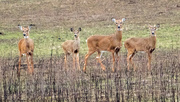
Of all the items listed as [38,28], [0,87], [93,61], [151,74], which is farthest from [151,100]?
[38,28]

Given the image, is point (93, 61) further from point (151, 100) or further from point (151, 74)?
point (151, 100)

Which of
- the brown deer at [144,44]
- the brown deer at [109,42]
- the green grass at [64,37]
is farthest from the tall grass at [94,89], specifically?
the green grass at [64,37]

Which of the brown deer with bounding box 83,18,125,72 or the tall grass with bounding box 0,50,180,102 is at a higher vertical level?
the brown deer with bounding box 83,18,125,72

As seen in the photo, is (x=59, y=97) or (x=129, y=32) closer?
(x=59, y=97)

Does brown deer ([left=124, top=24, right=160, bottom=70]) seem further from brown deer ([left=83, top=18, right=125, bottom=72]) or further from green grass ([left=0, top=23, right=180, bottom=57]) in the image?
green grass ([left=0, top=23, right=180, bottom=57])

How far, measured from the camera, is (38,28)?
31203 mm

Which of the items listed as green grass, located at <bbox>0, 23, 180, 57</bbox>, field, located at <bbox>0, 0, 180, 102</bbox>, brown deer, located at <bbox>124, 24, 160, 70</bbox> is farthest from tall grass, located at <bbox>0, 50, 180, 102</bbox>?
green grass, located at <bbox>0, 23, 180, 57</bbox>

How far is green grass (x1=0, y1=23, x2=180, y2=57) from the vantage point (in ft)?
74.2

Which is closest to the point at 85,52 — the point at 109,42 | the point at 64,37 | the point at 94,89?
the point at 109,42

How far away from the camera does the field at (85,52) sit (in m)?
11.9

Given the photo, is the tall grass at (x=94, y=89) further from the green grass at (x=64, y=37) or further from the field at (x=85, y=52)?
the green grass at (x=64, y=37)

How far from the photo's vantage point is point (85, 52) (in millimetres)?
21484

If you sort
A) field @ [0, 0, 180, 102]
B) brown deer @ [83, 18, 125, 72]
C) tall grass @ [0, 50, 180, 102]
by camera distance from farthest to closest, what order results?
brown deer @ [83, 18, 125, 72] → field @ [0, 0, 180, 102] → tall grass @ [0, 50, 180, 102]

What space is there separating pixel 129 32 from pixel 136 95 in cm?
1641
